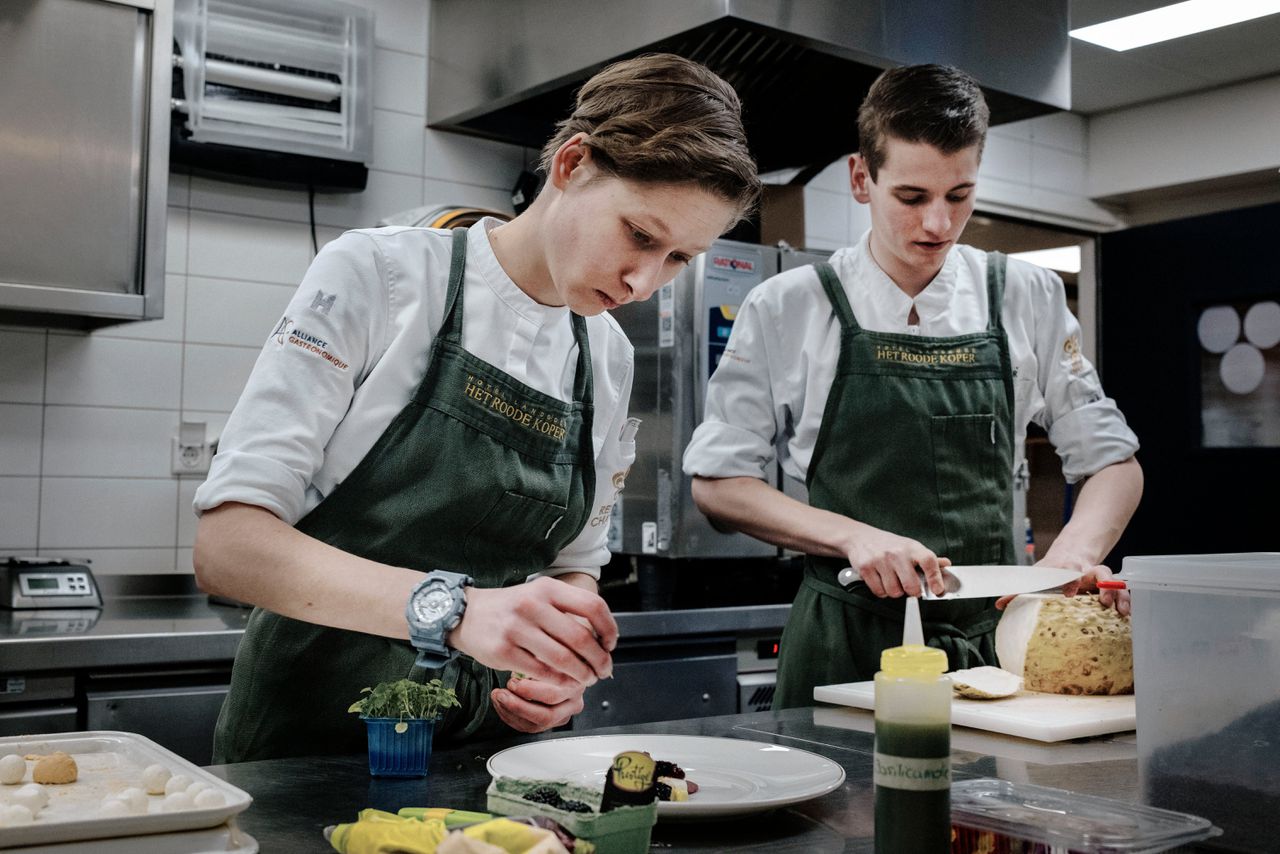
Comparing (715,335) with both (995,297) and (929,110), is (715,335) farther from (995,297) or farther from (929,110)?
(929,110)

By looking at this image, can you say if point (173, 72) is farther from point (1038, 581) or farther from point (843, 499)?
point (1038, 581)

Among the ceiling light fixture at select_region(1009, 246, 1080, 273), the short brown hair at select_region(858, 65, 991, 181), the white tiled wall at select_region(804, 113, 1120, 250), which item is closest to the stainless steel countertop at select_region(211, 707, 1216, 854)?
the short brown hair at select_region(858, 65, 991, 181)

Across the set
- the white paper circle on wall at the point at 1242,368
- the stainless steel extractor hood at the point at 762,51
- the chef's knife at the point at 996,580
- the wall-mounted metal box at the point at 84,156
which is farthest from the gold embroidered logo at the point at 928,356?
the white paper circle on wall at the point at 1242,368

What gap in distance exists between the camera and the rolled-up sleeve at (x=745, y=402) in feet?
6.21

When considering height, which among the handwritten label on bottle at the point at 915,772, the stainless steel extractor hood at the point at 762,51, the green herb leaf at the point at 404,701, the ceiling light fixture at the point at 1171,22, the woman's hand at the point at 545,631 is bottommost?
the green herb leaf at the point at 404,701

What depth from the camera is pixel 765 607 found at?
2.74 m

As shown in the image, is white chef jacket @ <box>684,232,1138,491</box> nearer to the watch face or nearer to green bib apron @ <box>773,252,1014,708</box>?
green bib apron @ <box>773,252,1014,708</box>

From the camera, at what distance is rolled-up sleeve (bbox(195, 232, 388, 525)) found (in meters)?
1.15

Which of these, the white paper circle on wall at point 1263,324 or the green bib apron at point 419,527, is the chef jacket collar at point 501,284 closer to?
the green bib apron at point 419,527

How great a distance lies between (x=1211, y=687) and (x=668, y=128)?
0.71m

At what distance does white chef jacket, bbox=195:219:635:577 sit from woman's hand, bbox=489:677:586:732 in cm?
28

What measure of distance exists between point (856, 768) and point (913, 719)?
18.0 inches

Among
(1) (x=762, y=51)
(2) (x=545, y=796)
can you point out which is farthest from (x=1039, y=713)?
(1) (x=762, y=51)

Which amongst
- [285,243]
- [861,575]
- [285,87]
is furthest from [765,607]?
[285,87]
